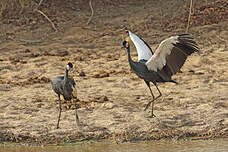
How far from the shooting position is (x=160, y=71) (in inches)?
338

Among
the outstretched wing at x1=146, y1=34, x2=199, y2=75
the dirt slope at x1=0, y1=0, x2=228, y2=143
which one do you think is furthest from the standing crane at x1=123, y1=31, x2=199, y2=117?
the dirt slope at x1=0, y1=0, x2=228, y2=143

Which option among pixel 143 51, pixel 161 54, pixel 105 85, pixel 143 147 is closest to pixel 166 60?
pixel 161 54

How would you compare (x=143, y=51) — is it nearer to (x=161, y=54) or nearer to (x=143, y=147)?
(x=161, y=54)

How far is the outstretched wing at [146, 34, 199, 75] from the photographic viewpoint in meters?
8.16

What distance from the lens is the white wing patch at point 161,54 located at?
8141 millimetres

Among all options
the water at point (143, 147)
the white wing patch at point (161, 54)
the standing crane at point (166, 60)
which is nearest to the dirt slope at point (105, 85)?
the water at point (143, 147)

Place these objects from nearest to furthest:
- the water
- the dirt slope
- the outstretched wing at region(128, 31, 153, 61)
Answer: the water, the dirt slope, the outstretched wing at region(128, 31, 153, 61)

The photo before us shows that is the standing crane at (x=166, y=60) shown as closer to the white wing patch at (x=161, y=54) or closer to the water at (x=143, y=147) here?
the white wing patch at (x=161, y=54)

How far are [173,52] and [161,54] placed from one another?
0.15 meters

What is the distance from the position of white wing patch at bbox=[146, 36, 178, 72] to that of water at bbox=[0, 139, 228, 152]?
1.20m

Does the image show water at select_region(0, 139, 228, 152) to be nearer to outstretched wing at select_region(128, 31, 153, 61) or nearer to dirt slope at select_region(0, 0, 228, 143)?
dirt slope at select_region(0, 0, 228, 143)

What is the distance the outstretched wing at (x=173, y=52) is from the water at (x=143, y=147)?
1.18 meters

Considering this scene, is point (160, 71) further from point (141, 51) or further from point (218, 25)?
point (218, 25)

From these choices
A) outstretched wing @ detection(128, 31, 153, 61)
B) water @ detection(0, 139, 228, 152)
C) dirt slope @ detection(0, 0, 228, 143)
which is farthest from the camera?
outstretched wing @ detection(128, 31, 153, 61)
